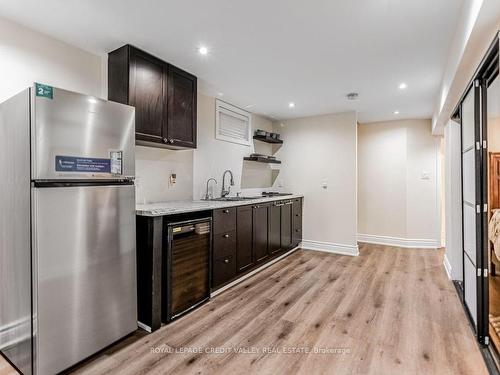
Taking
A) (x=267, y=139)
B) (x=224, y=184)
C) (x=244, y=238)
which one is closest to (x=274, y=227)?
(x=244, y=238)

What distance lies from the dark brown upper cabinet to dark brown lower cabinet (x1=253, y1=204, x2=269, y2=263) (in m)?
1.26

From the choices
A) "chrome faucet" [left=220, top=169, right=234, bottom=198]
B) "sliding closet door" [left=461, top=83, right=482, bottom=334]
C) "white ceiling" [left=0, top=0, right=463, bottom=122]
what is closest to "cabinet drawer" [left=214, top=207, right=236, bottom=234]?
"chrome faucet" [left=220, top=169, right=234, bottom=198]

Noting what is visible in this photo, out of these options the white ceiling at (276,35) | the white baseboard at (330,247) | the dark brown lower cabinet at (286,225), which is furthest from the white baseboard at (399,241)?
the white ceiling at (276,35)

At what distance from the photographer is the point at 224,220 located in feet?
9.87

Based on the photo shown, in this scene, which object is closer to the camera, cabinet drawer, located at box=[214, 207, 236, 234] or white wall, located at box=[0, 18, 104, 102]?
white wall, located at box=[0, 18, 104, 102]

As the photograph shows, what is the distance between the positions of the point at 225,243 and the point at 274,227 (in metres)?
1.22

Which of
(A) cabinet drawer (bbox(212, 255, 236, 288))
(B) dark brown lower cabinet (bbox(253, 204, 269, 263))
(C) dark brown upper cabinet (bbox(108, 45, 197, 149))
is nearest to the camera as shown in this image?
(C) dark brown upper cabinet (bbox(108, 45, 197, 149))

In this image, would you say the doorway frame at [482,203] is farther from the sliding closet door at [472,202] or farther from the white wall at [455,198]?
the white wall at [455,198]

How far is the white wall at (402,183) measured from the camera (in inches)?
197

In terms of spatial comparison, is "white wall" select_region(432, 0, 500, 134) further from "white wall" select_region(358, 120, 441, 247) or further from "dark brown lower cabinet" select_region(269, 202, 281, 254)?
"white wall" select_region(358, 120, 441, 247)

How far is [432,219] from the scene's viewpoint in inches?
197

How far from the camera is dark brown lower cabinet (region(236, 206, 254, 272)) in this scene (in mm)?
3254

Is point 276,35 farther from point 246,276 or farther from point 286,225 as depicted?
point 286,225

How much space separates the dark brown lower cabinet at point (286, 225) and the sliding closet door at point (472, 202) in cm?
229
